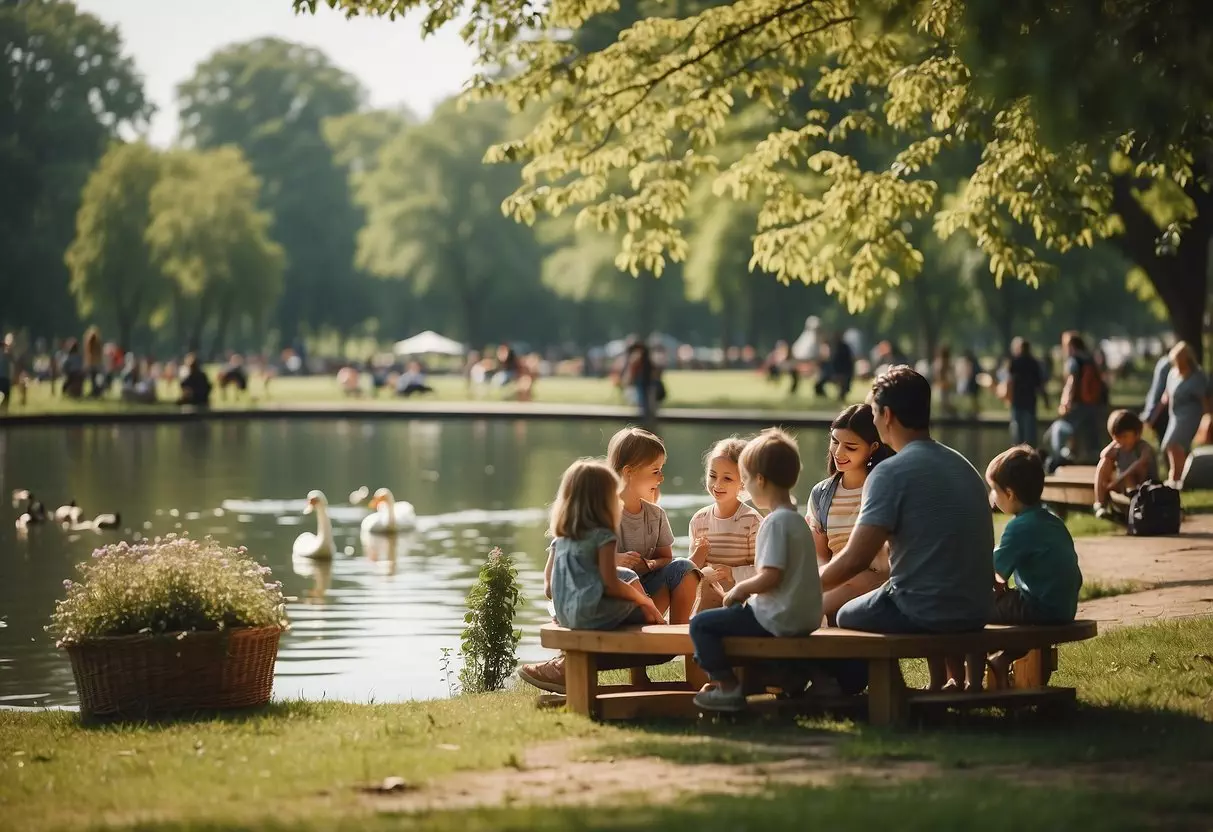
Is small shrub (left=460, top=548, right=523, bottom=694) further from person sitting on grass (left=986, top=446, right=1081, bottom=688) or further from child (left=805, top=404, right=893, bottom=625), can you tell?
person sitting on grass (left=986, top=446, right=1081, bottom=688)

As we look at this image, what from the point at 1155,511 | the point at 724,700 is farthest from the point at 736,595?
the point at 1155,511

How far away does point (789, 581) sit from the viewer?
7.59 metres

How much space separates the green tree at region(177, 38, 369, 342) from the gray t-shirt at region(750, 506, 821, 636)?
299 feet

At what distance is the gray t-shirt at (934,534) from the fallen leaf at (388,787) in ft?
7.72

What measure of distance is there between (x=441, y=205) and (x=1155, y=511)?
71.4 m

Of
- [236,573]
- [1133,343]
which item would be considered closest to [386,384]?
[1133,343]

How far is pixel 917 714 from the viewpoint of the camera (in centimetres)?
778

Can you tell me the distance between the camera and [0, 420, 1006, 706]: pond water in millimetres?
12258

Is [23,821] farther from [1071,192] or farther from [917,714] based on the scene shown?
[1071,192]

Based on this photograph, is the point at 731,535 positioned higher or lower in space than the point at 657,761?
higher

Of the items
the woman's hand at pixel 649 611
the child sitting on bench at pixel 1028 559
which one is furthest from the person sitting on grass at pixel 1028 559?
the woman's hand at pixel 649 611

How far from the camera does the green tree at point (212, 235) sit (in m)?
64.5

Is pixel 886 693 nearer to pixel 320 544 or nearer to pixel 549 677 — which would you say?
pixel 549 677

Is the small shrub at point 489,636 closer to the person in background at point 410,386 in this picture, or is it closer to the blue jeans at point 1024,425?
the blue jeans at point 1024,425
